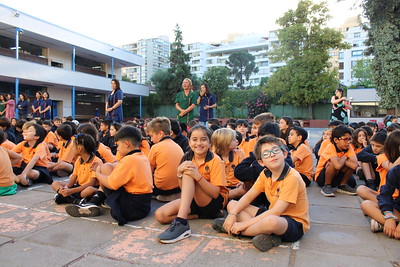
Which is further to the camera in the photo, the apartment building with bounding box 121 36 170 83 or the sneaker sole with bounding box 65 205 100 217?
the apartment building with bounding box 121 36 170 83

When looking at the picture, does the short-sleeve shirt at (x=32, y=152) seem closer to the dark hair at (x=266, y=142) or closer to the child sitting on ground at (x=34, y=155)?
the child sitting on ground at (x=34, y=155)

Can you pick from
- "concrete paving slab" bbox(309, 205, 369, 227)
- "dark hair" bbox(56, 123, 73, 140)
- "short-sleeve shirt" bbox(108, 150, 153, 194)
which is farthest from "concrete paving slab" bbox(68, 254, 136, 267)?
"dark hair" bbox(56, 123, 73, 140)

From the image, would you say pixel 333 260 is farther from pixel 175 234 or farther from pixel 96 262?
pixel 96 262

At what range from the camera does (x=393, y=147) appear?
305 cm

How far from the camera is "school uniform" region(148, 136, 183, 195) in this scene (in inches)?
151

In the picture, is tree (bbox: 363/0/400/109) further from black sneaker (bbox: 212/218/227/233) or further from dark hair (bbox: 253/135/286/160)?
black sneaker (bbox: 212/218/227/233)

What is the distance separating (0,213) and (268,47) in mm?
79035

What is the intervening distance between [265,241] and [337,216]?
1.30 m

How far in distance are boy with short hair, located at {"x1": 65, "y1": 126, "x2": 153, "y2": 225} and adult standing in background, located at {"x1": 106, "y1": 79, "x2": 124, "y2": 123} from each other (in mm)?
4346

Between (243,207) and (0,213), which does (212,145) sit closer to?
(243,207)

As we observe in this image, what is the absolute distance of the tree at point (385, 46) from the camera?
54.3ft

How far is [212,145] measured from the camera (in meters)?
3.68

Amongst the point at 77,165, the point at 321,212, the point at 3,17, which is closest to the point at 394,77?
the point at 321,212

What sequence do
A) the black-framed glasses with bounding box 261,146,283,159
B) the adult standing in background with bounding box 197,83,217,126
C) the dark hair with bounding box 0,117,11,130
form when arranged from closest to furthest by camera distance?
the black-framed glasses with bounding box 261,146,283,159, the dark hair with bounding box 0,117,11,130, the adult standing in background with bounding box 197,83,217,126
